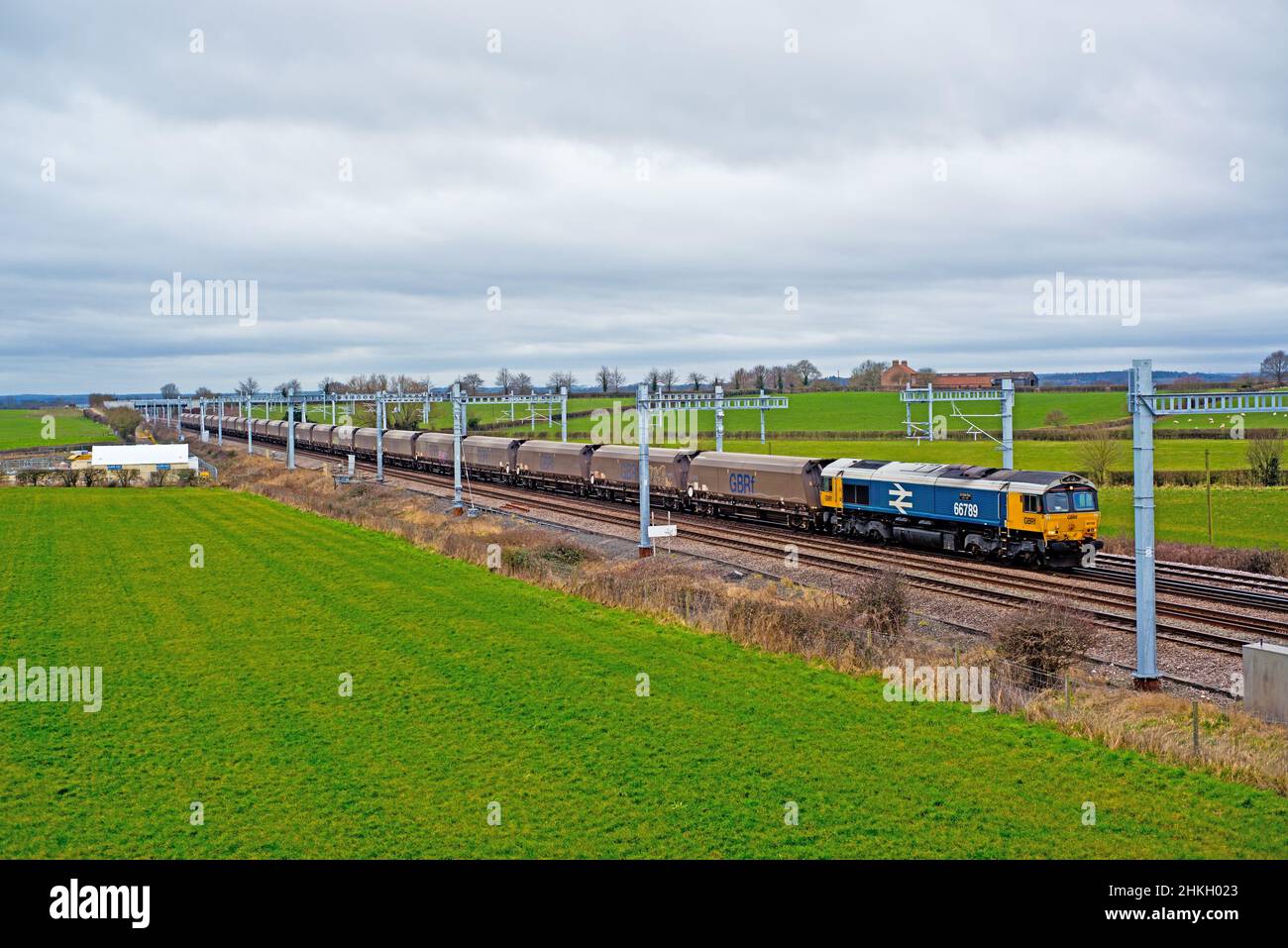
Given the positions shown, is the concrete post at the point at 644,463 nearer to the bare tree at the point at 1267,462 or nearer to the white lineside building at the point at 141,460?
the bare tree at the point at 1267,462

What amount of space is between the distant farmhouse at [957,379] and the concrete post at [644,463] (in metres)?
12.0

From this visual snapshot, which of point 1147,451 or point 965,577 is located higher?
point 1147,451

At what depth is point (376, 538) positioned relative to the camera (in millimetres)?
42250

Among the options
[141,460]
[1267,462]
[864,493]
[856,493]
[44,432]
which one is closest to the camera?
[864,493]

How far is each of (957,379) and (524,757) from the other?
7256 centimetres

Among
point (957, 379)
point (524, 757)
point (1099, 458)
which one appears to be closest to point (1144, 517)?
point (524, 757)

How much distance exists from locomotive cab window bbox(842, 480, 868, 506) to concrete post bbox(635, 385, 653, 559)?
26.9ft

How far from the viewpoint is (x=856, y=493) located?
1547 inches

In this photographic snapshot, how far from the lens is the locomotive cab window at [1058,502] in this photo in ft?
104

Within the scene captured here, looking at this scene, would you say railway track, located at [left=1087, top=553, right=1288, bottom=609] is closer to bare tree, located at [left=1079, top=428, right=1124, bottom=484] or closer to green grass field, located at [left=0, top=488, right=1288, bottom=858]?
green grass field, located at [left=0, top=488, right=1288, bottom=858]

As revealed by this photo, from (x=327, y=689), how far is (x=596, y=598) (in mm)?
10318

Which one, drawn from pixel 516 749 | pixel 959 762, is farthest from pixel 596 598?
pixel 959 762

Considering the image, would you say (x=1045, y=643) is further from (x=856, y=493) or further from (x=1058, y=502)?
(x=856, y=493)

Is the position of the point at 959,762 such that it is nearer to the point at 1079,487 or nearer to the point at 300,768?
the point at 300,768
